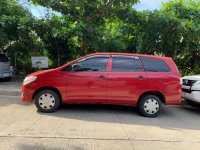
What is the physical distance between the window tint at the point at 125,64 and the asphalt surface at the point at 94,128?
1340mm

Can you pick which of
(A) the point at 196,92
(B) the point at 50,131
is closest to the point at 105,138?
(B) the point at 50,131

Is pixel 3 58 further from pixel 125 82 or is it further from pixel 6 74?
pixel 125 82

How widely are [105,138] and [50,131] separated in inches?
48.7

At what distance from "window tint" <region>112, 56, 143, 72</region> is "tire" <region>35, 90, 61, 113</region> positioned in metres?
1.89

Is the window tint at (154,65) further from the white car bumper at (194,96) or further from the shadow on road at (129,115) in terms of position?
the shadow on road at (129,115)

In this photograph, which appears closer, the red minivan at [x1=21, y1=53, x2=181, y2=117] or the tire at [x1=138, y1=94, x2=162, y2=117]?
the red minivan at [x1=21, y1=53, x2=181, y2=117]

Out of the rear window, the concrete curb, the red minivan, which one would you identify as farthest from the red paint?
the rear window

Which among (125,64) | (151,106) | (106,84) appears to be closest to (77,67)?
(106,84)

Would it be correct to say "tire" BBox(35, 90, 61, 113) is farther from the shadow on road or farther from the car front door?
the car front door

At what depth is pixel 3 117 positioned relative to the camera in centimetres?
719

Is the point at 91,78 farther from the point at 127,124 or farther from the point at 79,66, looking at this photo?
the point at 127,124

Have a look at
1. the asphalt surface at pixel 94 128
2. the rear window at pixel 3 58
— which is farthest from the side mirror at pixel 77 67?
the rear window at pixel 3 58

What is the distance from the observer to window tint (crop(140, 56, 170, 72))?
824 centimetres

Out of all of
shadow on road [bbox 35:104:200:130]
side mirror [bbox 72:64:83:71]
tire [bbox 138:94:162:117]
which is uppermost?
side mirror [bbox 72:64:83:71]
